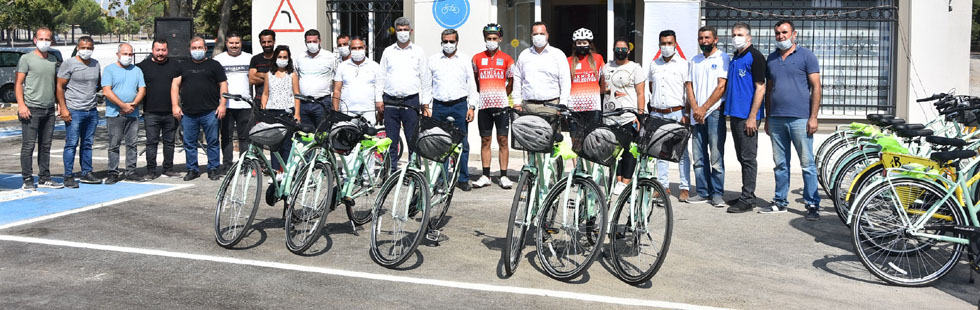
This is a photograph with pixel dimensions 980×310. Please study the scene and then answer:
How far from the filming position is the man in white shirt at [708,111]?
32.1ft

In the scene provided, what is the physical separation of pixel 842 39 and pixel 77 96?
415 inches

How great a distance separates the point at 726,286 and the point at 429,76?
16.1 feet

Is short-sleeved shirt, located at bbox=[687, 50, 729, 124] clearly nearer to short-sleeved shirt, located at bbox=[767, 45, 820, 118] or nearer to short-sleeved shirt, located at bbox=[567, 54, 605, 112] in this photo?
short-sleeved shirt, located at bbox=[767, 45, 820, 118]

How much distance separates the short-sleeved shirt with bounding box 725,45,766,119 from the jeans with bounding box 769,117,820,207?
10.4 inches

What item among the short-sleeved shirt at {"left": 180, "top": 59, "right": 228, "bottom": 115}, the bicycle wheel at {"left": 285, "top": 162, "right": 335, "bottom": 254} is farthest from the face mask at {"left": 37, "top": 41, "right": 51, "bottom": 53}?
the bicycle wheel at {"left": 285, "top": 162, "right": 335, "bottom": 254}

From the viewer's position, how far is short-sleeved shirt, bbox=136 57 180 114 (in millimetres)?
11852

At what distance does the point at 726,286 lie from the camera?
6.82 meters

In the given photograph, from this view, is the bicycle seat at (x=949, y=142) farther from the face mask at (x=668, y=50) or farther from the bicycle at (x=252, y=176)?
the bicycle at (x=252, y=176)

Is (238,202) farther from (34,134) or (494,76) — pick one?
(34,134)

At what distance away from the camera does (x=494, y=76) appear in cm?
1087

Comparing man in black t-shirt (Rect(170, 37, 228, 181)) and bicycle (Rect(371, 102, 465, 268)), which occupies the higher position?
man in black t-shirt (Rect(170, 37, 228, 181))

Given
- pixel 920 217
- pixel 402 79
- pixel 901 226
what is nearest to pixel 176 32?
pixel 402 79

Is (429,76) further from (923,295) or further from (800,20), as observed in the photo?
(800,20)

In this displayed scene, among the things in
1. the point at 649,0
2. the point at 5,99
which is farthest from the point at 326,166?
the point at 5,99
